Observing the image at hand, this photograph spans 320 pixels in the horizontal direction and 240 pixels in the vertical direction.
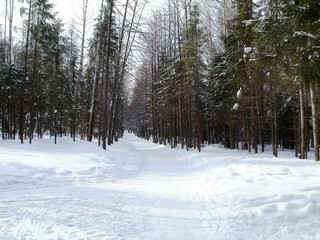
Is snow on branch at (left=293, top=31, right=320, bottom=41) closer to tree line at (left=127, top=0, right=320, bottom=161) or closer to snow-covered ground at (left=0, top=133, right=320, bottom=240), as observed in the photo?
tree line at (left=127, top=0, right=320, bottom=161)

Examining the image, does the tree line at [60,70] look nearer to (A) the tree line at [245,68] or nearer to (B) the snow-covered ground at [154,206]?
(A) the tree line at [245,68]

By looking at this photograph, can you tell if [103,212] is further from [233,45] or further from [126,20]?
[233,45]

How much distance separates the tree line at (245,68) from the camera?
7.43 meters

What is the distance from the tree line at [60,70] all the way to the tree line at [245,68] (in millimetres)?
2495

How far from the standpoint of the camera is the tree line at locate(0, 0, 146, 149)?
73.3ft

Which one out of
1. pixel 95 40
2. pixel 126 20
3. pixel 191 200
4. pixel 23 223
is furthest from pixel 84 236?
pixel 95 40

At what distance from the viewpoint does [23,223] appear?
514 centimetres

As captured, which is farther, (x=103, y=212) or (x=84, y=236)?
(x=103, y=212)

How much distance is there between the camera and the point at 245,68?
20.3 metres

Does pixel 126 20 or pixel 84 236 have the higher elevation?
pixel 126 20

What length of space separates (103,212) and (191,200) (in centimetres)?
239

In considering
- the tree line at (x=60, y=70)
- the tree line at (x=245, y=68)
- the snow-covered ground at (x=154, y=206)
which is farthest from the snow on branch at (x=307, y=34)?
the tree line at (x=60, y=70)

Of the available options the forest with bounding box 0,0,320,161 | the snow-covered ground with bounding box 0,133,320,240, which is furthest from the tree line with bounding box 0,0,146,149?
the snow-covered ground with bounding box 0,133,320,240

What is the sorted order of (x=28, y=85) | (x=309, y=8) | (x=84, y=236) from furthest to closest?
(x=28, y=85) → (x=309, y=8) → (x=84, y=236)
